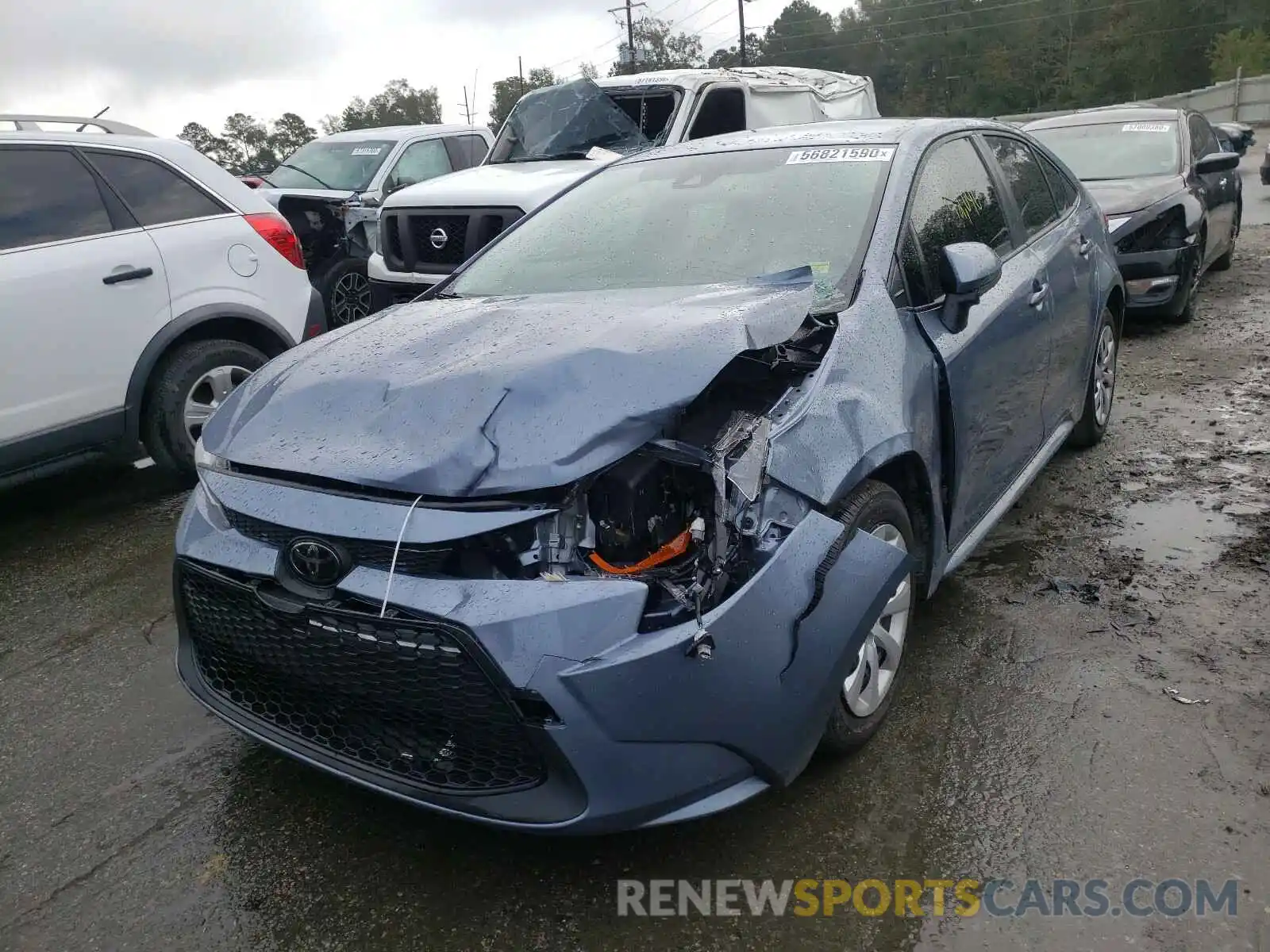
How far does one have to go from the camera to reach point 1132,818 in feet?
7.96

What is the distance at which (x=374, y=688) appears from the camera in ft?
6.95

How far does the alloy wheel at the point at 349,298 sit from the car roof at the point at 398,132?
167cm

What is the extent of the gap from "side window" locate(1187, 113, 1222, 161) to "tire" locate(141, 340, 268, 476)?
762 centimetres

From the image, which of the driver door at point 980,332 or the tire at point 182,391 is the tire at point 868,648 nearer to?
the driver door at point 980,332

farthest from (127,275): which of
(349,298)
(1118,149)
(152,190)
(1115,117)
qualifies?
(1115,117)

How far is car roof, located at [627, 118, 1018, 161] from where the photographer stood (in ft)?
11.5

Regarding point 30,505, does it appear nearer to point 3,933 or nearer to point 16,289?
point 16,289

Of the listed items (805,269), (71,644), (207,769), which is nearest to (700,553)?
(805,269)

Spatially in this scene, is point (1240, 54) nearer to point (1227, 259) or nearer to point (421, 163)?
point (1227, 259)

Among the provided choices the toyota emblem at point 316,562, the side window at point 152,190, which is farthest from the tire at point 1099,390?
the side window at point 152,190

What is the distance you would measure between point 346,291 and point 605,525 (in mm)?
7552

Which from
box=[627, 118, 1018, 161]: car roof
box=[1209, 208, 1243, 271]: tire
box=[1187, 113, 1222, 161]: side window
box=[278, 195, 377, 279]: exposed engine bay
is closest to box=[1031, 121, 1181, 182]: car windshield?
box=[1187, 113, 1222, 161]: side window

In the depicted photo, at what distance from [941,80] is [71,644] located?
306ft

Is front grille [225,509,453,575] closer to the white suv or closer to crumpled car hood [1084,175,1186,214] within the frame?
the white suv
